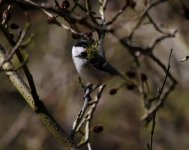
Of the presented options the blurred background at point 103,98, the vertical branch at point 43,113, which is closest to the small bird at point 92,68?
the vertical branch at point 43,113

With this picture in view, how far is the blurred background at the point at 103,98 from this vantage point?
5559 millimetres

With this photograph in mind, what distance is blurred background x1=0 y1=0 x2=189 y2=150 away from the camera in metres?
5.56

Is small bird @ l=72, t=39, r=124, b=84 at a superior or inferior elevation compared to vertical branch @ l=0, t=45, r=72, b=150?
inferior

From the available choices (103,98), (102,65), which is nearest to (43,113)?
(102,65)

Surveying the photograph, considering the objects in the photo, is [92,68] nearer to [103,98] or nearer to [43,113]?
[43,113]

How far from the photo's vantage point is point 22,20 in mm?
7305

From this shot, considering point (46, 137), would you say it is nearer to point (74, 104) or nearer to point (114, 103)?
point (74, 104)

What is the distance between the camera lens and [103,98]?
22.4 ft

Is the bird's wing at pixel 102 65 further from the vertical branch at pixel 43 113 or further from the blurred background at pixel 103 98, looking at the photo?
the blurred background at pixel 103 98

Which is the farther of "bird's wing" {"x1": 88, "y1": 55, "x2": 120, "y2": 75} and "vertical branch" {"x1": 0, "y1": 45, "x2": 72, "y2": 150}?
"bird's wing" {"x1": 88, "y1": 55, "x2": 120, "y2": 75}

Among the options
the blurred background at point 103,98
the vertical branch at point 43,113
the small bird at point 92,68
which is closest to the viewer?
the vertical branch at point 43,113

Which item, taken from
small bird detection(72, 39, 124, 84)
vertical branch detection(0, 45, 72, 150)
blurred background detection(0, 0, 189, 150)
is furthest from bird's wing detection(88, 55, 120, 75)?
blurred background detection(0, 0, 189, 150)

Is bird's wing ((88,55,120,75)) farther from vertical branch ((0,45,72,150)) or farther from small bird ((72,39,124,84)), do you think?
vertical branch ((0,45,72,150))

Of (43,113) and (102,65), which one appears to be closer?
(43,113)
